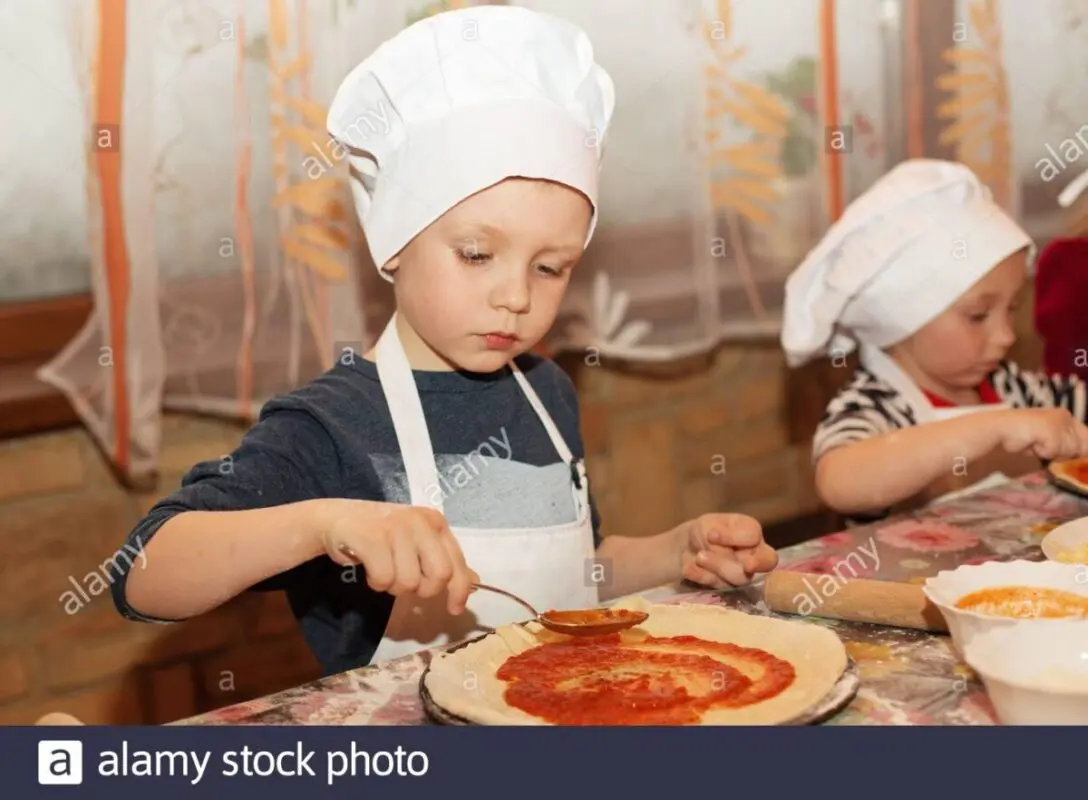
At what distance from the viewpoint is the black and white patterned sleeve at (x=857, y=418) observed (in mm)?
1666

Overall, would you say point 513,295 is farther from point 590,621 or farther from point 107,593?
point 107,593

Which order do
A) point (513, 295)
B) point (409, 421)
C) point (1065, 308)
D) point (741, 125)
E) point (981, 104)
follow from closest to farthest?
point (513, 295) < point (409, 421) < point (1065, 308) < point (741, 125) < point (981, 104)

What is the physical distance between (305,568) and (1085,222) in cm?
227

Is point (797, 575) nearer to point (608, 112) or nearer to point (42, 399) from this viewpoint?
point (608, 112)

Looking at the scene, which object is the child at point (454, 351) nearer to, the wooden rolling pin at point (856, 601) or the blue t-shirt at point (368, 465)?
the blue t-shirt at point (368, 465)

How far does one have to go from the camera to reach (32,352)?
5.44ft

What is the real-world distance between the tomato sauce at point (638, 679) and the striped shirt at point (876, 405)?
0.72 m

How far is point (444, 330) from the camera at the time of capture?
3.99 ft

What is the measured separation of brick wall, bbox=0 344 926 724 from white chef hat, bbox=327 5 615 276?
0.69 m

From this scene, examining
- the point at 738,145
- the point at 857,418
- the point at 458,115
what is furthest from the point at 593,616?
the point at 738,145

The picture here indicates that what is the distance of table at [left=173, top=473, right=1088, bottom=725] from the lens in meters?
0.90

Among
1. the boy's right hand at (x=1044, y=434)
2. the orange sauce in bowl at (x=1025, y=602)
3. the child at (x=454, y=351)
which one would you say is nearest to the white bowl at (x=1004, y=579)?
the orange sauce in bowl at (x=1025, y=602)

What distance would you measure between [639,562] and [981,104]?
171 centimetres
